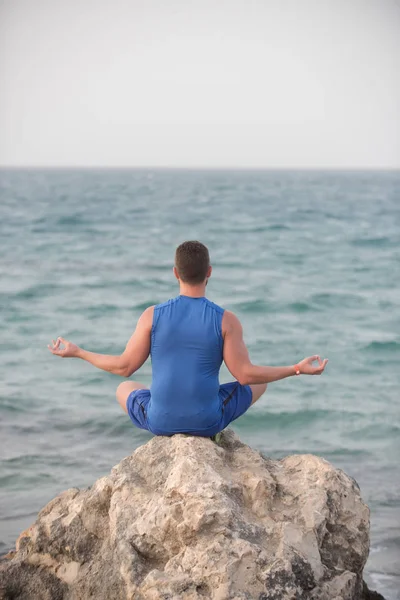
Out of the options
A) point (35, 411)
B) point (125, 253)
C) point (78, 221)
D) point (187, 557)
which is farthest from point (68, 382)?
point (78, 221)

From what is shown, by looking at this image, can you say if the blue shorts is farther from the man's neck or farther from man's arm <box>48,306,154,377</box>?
the man's neck

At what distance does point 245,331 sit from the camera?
12.6 metres

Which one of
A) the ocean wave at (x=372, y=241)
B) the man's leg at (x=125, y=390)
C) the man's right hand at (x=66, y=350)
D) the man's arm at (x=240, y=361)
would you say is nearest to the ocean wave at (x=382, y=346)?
the man's leg at (x=125, y=390)

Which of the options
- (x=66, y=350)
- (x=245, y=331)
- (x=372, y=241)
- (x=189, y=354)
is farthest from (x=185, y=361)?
(x=372, y=241)

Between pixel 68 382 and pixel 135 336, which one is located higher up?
pixel 135 336

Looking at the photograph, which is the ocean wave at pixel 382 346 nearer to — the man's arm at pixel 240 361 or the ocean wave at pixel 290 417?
the ocean wave at pixel 290 417

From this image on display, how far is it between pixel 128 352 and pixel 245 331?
27.7 ft

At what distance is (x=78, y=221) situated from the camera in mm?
27859

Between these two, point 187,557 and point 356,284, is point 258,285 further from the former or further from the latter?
point 187,557

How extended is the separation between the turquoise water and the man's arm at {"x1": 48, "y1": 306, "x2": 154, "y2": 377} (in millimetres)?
1829

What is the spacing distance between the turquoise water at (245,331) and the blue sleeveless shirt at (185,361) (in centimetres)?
174

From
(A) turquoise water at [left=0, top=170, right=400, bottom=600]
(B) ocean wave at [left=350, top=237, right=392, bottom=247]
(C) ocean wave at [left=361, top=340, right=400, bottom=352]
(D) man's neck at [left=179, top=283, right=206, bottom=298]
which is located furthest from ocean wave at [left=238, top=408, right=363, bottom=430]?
(B) ocean wave at [left=350, top=237, right=392, bottom=247]

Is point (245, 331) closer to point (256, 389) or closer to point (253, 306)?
point (253, 306)

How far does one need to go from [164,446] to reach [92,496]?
16.3 inches
